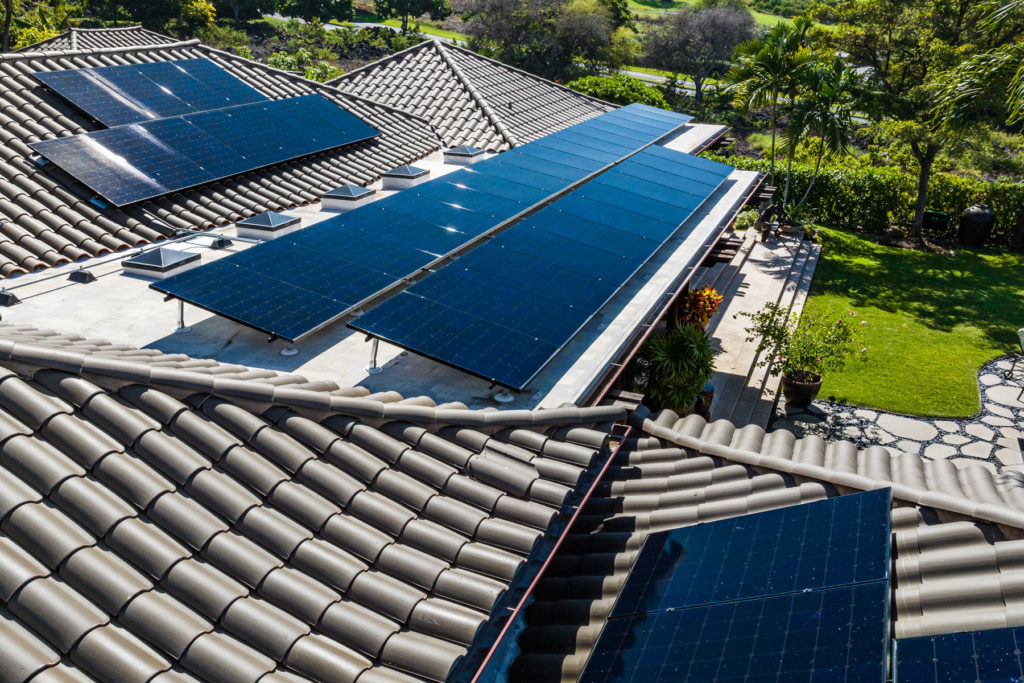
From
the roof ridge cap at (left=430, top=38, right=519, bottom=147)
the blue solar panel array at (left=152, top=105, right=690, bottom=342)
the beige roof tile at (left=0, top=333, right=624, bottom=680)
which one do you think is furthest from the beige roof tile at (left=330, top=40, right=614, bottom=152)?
the beige roof tile at (left=0, top=333, right=624, bottom=680)

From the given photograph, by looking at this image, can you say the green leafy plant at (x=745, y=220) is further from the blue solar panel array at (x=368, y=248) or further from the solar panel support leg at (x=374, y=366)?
the solar panel support leg at (x=374, y=366)

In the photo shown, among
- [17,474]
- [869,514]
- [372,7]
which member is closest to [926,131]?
[869,514]

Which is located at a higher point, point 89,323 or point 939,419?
point 89,323

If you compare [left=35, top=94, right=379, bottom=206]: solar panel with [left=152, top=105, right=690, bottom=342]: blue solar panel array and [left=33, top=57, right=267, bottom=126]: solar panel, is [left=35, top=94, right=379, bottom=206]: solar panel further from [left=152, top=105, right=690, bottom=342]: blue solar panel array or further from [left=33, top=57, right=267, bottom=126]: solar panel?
[left=152, top=105, right=690, bottom=342]: blue solar panel array

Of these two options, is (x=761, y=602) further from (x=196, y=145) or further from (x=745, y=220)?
(x=745, y=220)

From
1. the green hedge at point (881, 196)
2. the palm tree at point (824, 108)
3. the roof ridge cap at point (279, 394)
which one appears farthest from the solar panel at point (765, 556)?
the green hedge at point (881, 196)

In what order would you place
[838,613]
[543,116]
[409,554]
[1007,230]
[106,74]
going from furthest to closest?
1. [1007,230]
2. [543,116]
3. [106,74]
4. [409,554]
5. [838,613]

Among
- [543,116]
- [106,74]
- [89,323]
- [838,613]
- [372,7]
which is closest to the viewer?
[838,613]

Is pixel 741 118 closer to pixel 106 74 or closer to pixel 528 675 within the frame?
pixel 106 74
